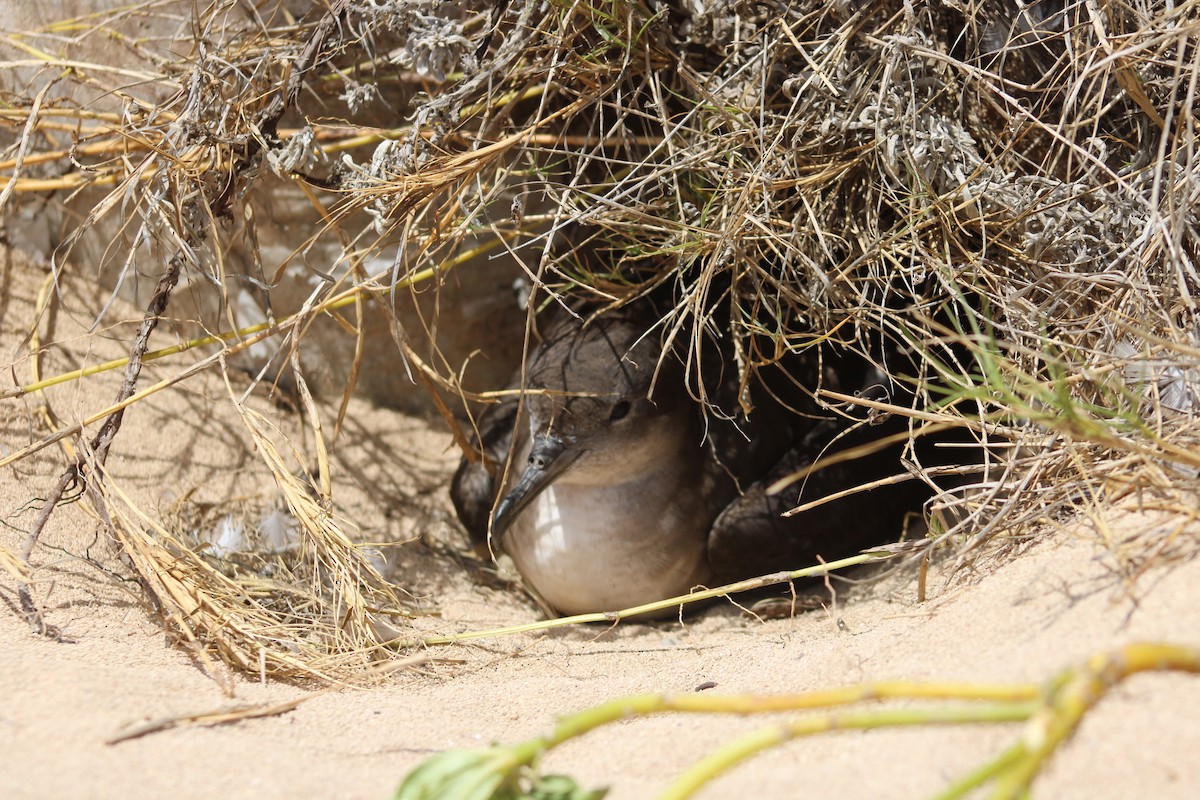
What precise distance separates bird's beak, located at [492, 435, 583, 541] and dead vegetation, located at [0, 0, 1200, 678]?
42cm

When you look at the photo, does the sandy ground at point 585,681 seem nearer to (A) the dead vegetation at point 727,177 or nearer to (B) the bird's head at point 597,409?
(A) the dead vegetation at point 727,177

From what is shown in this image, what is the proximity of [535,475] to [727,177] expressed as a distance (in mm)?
1071

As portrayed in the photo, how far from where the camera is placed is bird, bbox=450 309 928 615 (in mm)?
3299

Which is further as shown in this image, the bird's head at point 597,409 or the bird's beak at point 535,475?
the bird's head at point 597,409

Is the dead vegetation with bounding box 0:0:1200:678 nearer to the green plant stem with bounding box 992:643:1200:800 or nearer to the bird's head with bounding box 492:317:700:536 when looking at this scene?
the bird's head with bounding box 492:317:700:536

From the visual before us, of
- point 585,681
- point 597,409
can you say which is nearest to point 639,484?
point 597,409

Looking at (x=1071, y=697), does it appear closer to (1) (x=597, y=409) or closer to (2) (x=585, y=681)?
(2) (x=585, y=681)

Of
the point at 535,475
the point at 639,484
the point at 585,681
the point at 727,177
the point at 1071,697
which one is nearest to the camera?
the point at 1071,697

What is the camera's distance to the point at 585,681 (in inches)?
98.4

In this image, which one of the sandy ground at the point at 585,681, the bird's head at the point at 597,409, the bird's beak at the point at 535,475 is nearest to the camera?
the sandy ground at the point at 585,681

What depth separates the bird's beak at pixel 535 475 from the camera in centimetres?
311

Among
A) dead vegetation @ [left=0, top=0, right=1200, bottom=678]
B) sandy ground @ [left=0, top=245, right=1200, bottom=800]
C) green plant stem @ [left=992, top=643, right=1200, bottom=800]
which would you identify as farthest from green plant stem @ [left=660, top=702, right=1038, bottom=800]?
dead vegetation @ [left=0, top=0, right=1200, bottom=678]

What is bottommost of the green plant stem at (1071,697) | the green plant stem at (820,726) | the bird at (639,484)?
the bird at (639,484)

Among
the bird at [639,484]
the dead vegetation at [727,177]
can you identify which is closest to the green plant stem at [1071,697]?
the dead vegetation at [727,177]
